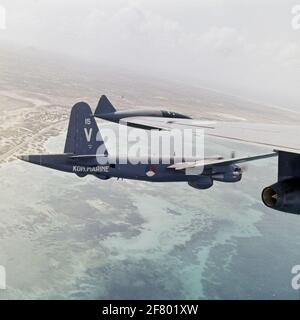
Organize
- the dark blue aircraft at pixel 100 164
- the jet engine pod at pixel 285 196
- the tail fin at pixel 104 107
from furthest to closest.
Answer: the dark blue aircraft at pixel 100 164 < the tail fin at pixel 104 107 < the jet engine pod at pixel 285 196

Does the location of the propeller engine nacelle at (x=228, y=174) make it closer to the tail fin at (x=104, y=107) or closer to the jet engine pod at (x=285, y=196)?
the tail fin at (x=104, y=107)

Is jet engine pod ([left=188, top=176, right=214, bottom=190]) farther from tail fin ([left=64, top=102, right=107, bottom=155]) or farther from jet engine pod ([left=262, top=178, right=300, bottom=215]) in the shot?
jet engine pod ([left=262, top=178, right=300, bottom=215])

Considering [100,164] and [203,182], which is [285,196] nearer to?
[100,164]

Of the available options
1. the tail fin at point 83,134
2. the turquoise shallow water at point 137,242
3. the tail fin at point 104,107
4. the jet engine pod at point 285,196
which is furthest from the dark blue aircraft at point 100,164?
the turquoise shallow water at point 137,242

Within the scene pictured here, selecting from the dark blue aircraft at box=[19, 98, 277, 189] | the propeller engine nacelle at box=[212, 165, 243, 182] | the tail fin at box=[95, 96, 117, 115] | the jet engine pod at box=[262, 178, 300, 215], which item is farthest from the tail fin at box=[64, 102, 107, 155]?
the jet engine pod at box=[262, 178, 300, 215]

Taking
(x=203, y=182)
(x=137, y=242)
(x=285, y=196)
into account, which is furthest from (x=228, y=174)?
(x=137, y=242)
